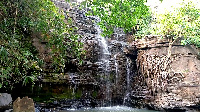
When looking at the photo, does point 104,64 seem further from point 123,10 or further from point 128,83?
point 123,10

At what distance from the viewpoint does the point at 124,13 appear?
160 inches

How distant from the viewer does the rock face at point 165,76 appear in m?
7.44

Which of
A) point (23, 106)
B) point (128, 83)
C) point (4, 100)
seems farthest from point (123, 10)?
point (128, 83)

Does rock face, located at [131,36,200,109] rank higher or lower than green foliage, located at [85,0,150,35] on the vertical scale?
lower

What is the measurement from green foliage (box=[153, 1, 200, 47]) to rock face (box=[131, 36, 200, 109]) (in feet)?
1.54

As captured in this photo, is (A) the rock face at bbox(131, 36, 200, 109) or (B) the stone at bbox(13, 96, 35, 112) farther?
(A) the rock face at bbox(131, 36, 200, 109)

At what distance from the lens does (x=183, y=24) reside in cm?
820

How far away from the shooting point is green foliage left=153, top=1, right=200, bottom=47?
26.6 feet

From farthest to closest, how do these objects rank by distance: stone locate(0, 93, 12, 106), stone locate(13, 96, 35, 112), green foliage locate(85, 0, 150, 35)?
stone locate(0, 93, 12, 106) → stone locate(13, 96, 35, 112) → green foliage locate(85, 0, 150, 35)

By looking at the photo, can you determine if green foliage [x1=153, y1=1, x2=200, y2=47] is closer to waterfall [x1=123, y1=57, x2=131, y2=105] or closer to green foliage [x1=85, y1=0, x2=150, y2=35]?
waterfall [x1=123, y1=57, x2=131, y2=105]

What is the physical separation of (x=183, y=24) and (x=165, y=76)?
2.51 m

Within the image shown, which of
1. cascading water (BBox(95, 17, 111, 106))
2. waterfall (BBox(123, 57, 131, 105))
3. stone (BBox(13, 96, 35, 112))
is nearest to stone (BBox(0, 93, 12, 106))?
stone (BBox(13, 96, 35, 112))

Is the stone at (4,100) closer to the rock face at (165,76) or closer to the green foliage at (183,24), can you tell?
the rock face at (165,76)

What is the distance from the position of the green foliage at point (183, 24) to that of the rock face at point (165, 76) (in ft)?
1.54
